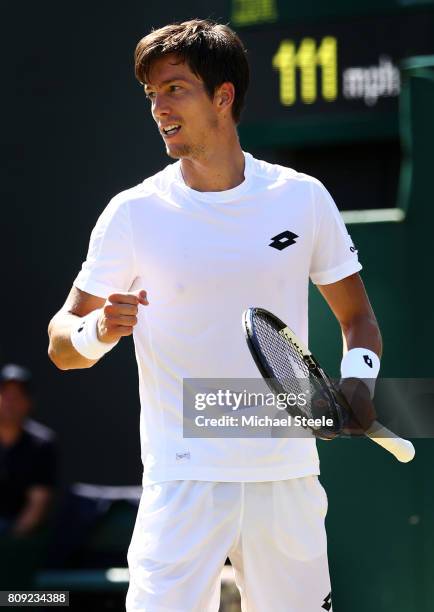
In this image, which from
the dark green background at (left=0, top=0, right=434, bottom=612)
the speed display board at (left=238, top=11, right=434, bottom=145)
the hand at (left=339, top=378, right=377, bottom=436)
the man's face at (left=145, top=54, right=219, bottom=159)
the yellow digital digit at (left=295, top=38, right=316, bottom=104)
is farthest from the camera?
the dark green background at (left=0, top=0, right=434, bottom=612)

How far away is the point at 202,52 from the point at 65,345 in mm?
757

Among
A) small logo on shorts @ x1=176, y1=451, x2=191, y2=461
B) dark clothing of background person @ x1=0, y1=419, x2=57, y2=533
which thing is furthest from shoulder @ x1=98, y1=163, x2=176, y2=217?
dark clothing of background person @ x1=0, y1=419, x2=57, y2=533

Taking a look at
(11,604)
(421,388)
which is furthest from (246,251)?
(11,604)

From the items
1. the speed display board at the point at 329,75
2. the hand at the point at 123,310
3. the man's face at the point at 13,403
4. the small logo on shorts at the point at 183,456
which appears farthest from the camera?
the man's face at the point at 13,403

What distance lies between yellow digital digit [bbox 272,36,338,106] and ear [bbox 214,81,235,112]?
2198 mm

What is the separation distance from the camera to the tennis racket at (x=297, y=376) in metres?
2.69

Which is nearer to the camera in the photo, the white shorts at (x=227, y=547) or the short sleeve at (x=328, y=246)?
the white shorts at (x=227, y=547)

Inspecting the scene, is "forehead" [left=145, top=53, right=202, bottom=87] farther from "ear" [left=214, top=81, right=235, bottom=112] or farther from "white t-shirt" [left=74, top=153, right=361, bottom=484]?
"white t-shirt" [left=74, top=153, right=361, bottom=484]

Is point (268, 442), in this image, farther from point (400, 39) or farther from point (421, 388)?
point (400, 39)

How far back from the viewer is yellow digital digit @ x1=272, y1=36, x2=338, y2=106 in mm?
5262

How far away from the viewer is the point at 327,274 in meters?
3.09

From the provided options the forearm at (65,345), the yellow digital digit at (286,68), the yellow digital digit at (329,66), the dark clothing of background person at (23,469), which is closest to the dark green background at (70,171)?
the yellow digital digit at (286,68)

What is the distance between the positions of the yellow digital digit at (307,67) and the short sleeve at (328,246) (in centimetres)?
226

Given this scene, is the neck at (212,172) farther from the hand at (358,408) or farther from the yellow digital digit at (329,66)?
the yellow digital digit at (329,66)
